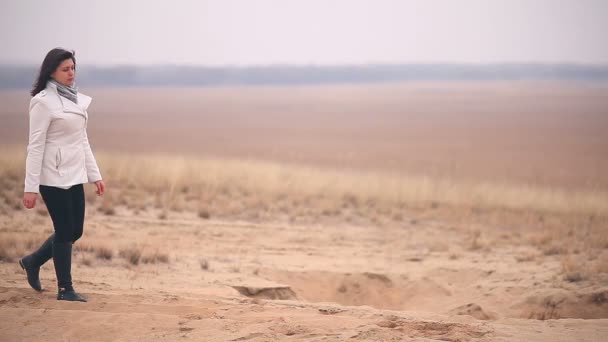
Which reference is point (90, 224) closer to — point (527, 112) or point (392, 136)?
point (392, 136)

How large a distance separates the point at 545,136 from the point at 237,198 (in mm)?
31991

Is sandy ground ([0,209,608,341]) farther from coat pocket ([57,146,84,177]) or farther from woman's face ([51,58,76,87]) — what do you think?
woman's face ([51,58,76,87])

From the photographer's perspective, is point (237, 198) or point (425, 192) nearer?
point (237, 198)

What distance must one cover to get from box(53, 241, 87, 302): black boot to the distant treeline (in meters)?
97.3

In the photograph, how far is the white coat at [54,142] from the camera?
5.40m

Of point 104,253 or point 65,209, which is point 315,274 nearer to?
point 104,253

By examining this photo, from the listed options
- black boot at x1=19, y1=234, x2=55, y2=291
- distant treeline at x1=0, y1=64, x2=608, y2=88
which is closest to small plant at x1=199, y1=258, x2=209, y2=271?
black boot at x1=19, y1=234, x2=55, y2=291

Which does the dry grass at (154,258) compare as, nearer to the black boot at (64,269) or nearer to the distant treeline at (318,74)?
the black boot at (64,269)

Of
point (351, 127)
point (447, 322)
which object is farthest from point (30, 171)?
point (351, 127)

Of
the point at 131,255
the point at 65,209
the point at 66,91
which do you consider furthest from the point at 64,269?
the point at 131,255

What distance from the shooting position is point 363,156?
31.7m

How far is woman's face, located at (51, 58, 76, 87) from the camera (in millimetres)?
5531

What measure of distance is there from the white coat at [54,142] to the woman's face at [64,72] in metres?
0.07

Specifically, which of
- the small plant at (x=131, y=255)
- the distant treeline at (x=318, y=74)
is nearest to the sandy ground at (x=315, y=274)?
the small plant at (x=131, y=255)
